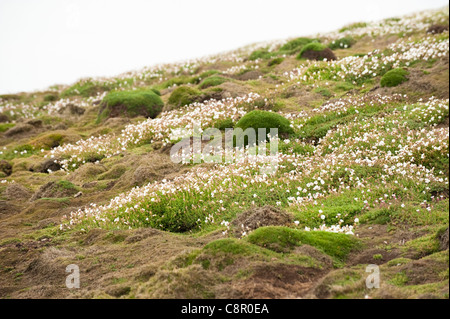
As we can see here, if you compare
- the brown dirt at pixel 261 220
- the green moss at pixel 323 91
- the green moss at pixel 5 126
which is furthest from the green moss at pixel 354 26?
the brown dirt at pixel 261 220

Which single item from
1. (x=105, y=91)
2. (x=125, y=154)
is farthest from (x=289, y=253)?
(x=105, y=91)

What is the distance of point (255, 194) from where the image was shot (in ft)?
41.5

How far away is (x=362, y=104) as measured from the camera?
60.3 ft

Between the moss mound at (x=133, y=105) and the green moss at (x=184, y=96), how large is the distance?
128cm

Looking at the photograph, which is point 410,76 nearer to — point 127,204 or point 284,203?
point 284,203

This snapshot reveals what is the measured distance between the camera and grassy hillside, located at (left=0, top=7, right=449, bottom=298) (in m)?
8.44

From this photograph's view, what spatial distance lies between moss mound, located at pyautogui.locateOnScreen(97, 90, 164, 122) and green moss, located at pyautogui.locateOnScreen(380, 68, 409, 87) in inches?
445

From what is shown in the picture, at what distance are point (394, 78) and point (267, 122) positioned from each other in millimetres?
6225

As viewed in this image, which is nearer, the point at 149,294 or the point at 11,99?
the point at 149,294

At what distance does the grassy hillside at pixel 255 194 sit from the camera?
8438mm

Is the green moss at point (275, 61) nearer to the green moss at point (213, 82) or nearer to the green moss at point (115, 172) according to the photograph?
the green moss at point (213, 82)

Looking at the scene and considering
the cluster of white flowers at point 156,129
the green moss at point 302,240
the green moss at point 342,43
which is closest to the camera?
the green moss at point 302,240
